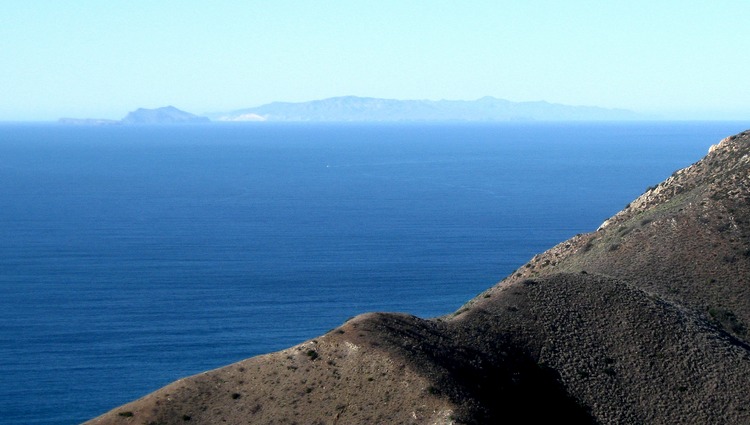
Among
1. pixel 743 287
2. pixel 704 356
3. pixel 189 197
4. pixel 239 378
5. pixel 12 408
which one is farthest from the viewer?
pixel 189 197

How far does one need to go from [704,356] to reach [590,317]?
518 centimetres

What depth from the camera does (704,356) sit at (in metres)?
41.9

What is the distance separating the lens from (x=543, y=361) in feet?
134

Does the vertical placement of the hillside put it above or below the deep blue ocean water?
above

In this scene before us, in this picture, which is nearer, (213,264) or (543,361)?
(543,361)

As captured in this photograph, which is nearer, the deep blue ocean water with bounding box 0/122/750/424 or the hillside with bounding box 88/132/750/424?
the hillside with bounding box 88/132/750/424

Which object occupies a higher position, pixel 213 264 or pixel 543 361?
pixel 543 361

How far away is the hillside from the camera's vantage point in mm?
34969

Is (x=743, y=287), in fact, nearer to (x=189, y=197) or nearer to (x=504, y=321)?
(x=504, y=321)

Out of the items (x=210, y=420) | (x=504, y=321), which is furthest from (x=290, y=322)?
(x=210, y=420)

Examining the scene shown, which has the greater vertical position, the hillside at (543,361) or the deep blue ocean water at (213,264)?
the hillside at (543,361)

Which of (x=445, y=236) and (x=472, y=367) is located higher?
(x=472, y=367)

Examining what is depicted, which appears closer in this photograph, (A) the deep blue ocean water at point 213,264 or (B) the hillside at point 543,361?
(B) the hillside at point 543,361

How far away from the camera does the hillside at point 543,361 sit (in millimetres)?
34969
